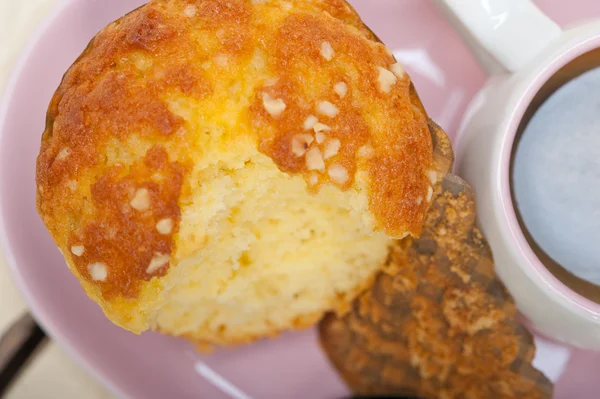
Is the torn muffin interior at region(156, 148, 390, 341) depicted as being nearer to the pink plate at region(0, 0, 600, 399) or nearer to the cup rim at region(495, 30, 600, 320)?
the pink plate at region(0, 0, 600, 399)

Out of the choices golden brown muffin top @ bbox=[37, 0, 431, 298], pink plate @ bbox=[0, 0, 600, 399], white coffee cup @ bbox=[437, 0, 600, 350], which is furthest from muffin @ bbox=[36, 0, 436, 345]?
pink plate @ bbox=[0, 0, 600, 399]

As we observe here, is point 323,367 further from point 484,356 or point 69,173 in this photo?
point 69,173

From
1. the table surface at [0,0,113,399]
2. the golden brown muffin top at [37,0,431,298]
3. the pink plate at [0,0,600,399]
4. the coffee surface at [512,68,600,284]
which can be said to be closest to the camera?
the golden brown muffin top at [37,0,431,298]

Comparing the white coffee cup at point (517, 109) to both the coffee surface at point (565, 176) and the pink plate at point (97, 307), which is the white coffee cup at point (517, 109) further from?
the pink plate at point (97, 307)

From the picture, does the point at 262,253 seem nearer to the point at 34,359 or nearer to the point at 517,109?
the point at 517,109

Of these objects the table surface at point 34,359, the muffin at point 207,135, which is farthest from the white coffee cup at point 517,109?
the table surface at point 34,359

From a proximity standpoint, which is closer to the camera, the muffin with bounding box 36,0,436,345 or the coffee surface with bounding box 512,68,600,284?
the muffin with bounding box 36,0,436,345

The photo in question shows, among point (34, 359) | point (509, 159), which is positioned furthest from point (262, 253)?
point (34, 359)
